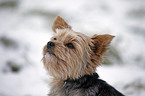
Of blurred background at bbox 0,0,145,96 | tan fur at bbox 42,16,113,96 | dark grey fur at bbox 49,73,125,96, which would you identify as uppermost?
blurred background at bbox 0,0,145,96

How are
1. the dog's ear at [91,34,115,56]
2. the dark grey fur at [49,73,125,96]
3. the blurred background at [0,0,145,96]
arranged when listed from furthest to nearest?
the blurred background at [0,0,145,96] < the dark grey fur at [49,73,125,96] < the dog's ear at [91,34,115,56]

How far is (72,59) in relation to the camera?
8.05 feet

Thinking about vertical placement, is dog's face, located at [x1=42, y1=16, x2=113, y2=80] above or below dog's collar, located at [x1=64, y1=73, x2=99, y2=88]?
above

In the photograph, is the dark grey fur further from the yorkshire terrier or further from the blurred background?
the blurred background

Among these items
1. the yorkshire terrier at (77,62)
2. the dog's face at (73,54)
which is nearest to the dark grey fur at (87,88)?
the yorkshire terrier at (77,62)

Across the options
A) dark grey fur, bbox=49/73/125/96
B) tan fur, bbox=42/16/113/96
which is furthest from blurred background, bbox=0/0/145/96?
dark grey fur, bbox=49/73/125/96

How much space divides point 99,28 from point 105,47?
3.70 meters

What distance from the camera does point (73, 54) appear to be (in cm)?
245

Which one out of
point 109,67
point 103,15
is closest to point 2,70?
point 109,67

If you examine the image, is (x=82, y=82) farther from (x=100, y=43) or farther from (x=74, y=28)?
(x=74, y=28)

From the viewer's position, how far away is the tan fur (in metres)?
2.39

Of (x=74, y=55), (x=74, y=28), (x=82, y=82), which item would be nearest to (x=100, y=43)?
(x=74, y=55)

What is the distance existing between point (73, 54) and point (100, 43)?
19.1 inches

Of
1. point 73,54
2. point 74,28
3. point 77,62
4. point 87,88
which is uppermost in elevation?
point 74,28
